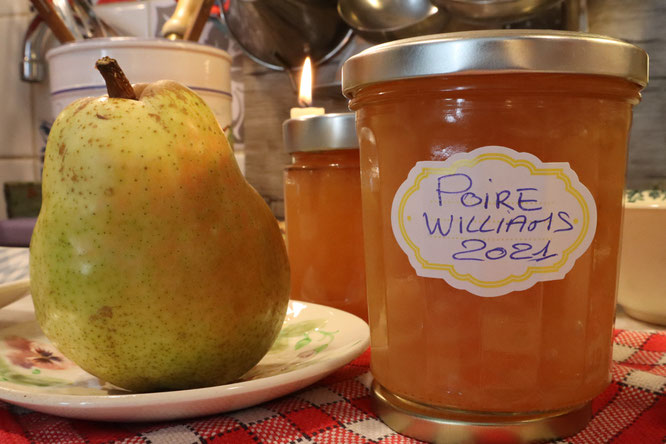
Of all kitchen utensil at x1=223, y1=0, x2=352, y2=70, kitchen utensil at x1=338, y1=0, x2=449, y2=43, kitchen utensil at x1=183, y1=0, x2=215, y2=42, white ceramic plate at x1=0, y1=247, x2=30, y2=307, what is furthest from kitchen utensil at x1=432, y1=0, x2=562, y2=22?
white ceramic plate at x1=0, y1=247, x2=30, y2=307

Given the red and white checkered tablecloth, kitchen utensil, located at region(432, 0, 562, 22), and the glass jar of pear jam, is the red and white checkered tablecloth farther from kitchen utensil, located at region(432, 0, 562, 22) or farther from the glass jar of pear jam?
kitchen utensil, located at region(432, 0, 562, 22)

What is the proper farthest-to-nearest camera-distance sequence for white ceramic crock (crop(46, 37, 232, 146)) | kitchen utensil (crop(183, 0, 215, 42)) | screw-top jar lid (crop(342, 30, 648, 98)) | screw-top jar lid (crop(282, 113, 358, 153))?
kitchen utensil (crop(183, 0, 215, 42)) < white ceramic crock (crop(46, 37, 232, 146)) < screw-top jar lid (crop(282, 113, 358, 153)) < screw-top jar lid (crop(342, 30, 648, 98))

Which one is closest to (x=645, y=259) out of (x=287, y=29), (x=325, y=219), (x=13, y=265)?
(x=325, y=219)

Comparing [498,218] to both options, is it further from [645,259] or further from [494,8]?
[494,8]

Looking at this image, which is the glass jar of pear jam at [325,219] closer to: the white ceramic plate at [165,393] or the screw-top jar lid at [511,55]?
the white ceramic plate at [165,393]

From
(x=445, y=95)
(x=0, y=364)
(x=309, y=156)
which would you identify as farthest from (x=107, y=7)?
(x=445, y=95)

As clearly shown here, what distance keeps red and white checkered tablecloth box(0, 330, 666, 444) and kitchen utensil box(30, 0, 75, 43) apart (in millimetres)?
669

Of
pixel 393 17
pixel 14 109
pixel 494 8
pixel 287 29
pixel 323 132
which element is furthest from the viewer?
pixel 14 109

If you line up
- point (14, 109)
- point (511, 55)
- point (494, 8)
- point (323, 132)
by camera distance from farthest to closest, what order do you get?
point (14, 109)
point (494, 8)
point (323, 132)
point (511, 55)

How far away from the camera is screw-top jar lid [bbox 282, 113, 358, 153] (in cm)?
46

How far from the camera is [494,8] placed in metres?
0.63

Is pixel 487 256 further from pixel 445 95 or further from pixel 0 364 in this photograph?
pixel 0 364

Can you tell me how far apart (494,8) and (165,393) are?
0.50 meters

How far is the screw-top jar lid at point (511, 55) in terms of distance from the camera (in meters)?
0.26
